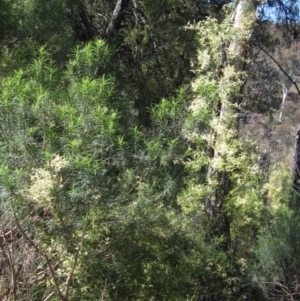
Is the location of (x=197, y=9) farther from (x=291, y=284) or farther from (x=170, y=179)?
(x=170, y=179)

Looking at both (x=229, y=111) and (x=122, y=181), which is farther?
(x=229, y=111)

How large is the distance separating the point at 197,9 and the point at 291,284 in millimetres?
4595

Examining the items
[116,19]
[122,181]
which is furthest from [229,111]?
[116,19]

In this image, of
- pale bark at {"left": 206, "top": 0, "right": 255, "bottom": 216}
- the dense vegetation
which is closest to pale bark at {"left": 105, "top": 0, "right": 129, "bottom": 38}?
the dense vegetation

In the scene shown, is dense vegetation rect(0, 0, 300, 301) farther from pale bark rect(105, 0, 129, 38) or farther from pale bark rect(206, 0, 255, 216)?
pale bark rect(105, 0, 129, 38)

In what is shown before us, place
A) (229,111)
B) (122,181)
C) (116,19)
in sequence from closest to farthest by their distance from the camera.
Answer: (122,181), (229,111), (116,19)

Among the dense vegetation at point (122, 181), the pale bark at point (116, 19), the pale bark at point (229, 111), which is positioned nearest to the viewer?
the dense vegetation at point (122, 181)

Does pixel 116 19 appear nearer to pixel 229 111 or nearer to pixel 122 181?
pixel 229 111

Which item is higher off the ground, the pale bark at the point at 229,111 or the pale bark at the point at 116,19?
the pale bark at the point at 116,19

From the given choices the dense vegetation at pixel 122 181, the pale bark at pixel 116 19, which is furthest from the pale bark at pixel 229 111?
the pale bark at pixel 116 19

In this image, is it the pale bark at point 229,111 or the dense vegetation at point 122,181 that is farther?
the pale bark at point 229,111

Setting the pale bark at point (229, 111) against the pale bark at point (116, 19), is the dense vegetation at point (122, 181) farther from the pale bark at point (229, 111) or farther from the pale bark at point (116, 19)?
the pale bark at point (116, 19)

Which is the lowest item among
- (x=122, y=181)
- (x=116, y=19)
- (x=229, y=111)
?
(x=122, y=181)

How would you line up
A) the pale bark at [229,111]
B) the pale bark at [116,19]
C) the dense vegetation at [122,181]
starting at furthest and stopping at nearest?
the pale bark at [116,19] → the pale bark at [229,111] → the dense vegetation at [122,181]
